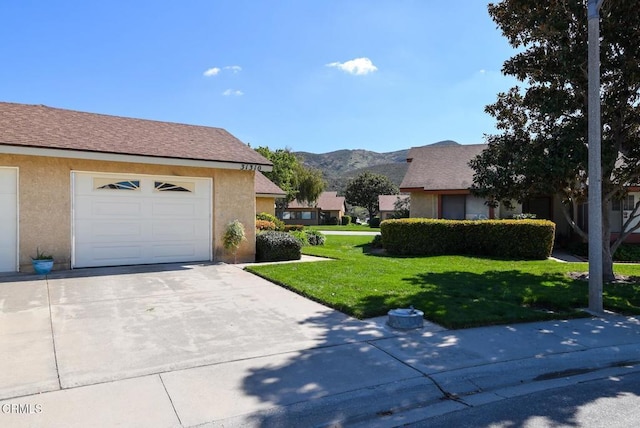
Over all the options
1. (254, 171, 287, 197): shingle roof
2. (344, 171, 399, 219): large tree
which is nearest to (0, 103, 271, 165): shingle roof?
(254, 171, 287, 197): shingle roof

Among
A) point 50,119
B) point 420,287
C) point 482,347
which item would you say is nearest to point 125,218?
point 50,119

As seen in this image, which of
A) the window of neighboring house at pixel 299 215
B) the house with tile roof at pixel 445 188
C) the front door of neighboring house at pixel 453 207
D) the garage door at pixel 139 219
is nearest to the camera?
the garage door at pixel 139 219

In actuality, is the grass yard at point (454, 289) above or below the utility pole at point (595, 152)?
below

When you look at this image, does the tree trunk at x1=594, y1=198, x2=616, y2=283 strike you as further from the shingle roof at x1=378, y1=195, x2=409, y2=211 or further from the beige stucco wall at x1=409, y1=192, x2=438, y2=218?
the shingle roof at x1=378, y1=195, x2=409, y2=211

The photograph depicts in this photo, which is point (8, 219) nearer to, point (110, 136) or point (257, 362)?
point (110, 136)

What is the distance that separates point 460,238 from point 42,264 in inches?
552

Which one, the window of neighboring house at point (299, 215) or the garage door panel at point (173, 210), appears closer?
the garage door panel at point (173, 210)

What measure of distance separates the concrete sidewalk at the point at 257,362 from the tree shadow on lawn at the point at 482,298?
299mm

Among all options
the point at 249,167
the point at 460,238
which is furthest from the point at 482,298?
the point at 460,238

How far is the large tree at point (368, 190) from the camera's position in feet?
247

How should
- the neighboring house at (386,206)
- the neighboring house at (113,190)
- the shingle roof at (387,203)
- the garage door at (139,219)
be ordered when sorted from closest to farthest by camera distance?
the neighboring house at (113,190) → the garage door at (139,219) → the neighboring house at (386,206) → the shingle roof at (387,203)

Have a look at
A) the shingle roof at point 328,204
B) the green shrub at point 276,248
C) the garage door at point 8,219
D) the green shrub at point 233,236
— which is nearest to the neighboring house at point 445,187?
the green shrub at point 276,248

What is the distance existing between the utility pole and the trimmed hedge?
8.65 meters

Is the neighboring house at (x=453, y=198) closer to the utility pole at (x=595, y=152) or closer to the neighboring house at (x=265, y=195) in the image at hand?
the neighboring house at (x=265, y=195)
